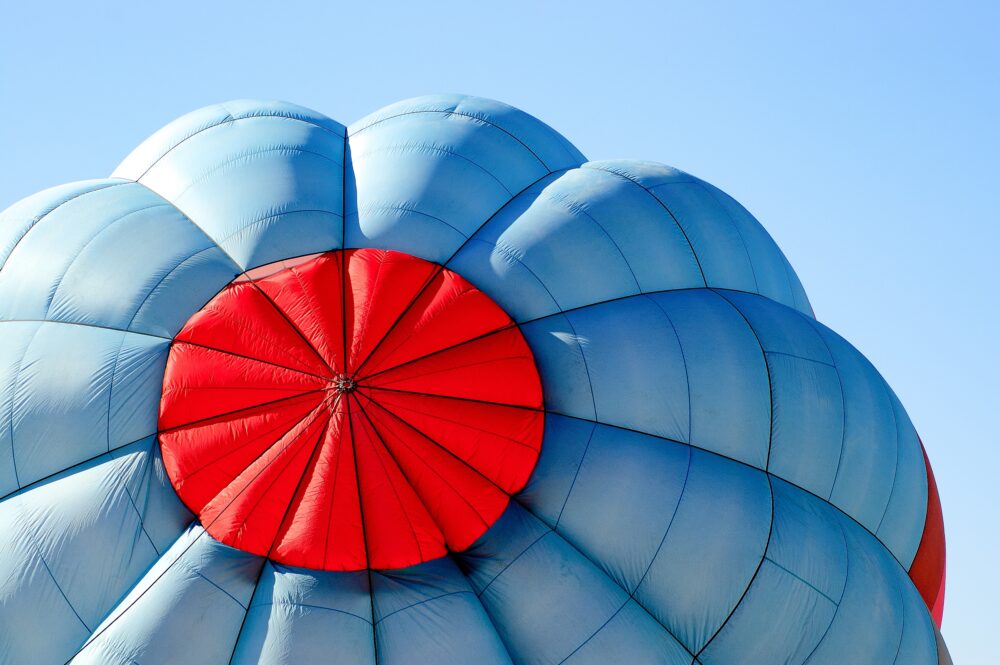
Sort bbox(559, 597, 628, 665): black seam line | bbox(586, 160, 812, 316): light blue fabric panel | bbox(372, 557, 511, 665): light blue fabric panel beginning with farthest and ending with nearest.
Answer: bbox(586, 160, 812, 316): light blue fabric panel
bbox(559, 597, 628, 665): black seam line
bbox(372, 557, 511, 665): light blue fabric panel

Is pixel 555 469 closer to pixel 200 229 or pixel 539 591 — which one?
pixel 539 591

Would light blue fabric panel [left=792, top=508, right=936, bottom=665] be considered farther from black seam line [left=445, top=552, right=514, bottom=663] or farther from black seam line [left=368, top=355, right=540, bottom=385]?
black seam line [left=368, top=355, right=540, bottom=385]

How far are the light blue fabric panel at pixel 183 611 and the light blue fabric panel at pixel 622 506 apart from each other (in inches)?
84.0

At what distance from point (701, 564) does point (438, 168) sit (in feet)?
11.6

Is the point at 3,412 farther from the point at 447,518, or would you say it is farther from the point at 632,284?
the point at 632,284

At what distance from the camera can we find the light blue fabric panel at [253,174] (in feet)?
32.2

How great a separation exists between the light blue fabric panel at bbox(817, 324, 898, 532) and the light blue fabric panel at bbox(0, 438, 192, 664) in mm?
4765

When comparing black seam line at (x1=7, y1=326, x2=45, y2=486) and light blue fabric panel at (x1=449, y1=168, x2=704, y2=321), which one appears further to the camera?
light blue fabric panel at (x1=449, y1=168, x2=704, y2=321)

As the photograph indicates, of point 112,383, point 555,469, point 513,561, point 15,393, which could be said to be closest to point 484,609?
point 513,561

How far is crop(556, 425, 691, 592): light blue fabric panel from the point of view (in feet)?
29.8

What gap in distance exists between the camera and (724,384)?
967 centimetres

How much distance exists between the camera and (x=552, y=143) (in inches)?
439

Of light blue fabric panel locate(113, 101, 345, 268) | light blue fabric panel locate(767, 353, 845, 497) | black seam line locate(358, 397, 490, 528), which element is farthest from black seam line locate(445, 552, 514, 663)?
light blue fabric panel locate(113, 101, 345, 268)

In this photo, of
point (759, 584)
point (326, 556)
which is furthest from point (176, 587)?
point (759, 584)
